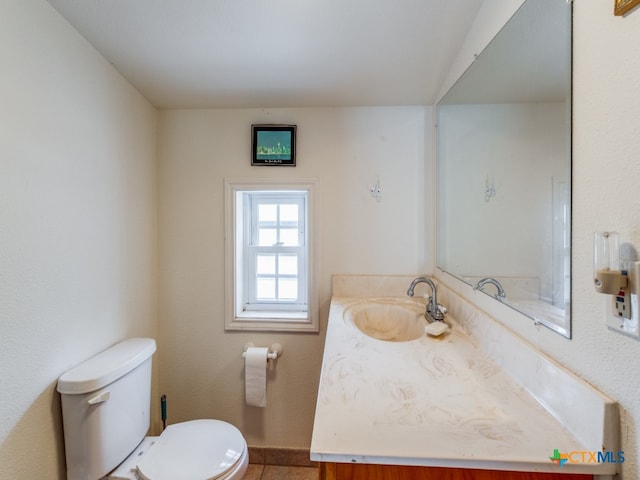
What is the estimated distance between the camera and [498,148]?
996mm

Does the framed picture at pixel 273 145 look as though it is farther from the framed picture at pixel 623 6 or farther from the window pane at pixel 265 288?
the framed picture at pixel 623 6

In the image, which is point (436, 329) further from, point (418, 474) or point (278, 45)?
point (278, 45)

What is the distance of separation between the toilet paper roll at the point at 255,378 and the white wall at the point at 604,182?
4.41 ft

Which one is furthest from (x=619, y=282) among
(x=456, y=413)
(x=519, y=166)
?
(x=519, y=166)

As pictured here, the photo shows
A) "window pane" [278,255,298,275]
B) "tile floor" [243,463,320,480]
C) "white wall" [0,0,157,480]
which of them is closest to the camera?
"white wall" [0,0,157,480]

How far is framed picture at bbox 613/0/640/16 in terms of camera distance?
1.59 ft

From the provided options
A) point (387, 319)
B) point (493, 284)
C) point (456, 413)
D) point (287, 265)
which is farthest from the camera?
point (287, 265)

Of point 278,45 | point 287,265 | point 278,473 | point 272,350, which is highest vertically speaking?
point 278,45

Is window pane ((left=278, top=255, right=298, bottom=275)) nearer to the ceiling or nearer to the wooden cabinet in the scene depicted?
the ceiling

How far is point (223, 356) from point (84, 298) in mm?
813

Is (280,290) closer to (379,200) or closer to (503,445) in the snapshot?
(379,200)

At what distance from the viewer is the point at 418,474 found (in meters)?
0.51

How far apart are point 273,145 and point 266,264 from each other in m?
0.78

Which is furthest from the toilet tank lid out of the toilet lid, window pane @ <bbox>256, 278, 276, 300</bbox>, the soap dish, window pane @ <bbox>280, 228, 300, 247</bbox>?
the soap dish
